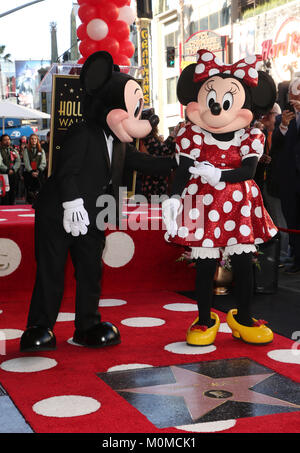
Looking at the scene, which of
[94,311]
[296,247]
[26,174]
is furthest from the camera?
[26,174]

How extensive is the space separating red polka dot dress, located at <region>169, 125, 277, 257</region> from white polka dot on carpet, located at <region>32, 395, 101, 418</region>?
88 centimetres

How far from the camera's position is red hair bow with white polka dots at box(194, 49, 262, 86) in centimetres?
265

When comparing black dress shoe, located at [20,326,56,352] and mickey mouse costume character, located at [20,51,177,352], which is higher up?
mickey mouse costume character, located at [20,51,177,352]

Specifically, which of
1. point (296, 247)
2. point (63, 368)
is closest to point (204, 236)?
point (63, 368)

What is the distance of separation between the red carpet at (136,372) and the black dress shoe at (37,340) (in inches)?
1.7

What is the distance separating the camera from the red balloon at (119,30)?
518cm

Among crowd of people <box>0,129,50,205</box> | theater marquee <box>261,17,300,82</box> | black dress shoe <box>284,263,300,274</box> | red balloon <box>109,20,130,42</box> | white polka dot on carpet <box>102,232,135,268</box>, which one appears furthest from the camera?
theater marquee <box>261,17,300,82</box>

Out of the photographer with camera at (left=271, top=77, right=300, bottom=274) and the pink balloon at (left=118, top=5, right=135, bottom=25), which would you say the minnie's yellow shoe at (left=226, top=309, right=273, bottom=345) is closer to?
the photographer with camera at (left=271, top=77, right=300, bottom=274)

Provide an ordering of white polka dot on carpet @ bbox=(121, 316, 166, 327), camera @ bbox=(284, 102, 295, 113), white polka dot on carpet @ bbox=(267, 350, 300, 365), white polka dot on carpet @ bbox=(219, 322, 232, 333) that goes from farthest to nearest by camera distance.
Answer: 1. camera @ bbox=(284, 102, 295, 113)
2. white polka dot on carpet @ bbox=(121, 316, 166, 327)
3. white polka dot on carpet @ bbox=(219, 322, 232, 333)
4. white polka dot on carpet @ bbox=(267, 350, 300, 365)

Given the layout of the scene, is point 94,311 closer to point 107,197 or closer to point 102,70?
point 107,197

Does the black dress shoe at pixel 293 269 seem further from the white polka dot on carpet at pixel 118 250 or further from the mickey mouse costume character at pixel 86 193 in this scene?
the mickey mouse costume character at pixel 86 193

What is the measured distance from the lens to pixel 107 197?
2.60 metres

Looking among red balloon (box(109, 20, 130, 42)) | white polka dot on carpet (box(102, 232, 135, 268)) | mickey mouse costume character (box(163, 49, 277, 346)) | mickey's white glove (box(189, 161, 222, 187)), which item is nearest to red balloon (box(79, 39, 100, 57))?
red balloon (box(109, 20, 130, 42))

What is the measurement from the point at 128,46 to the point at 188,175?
3.09m
